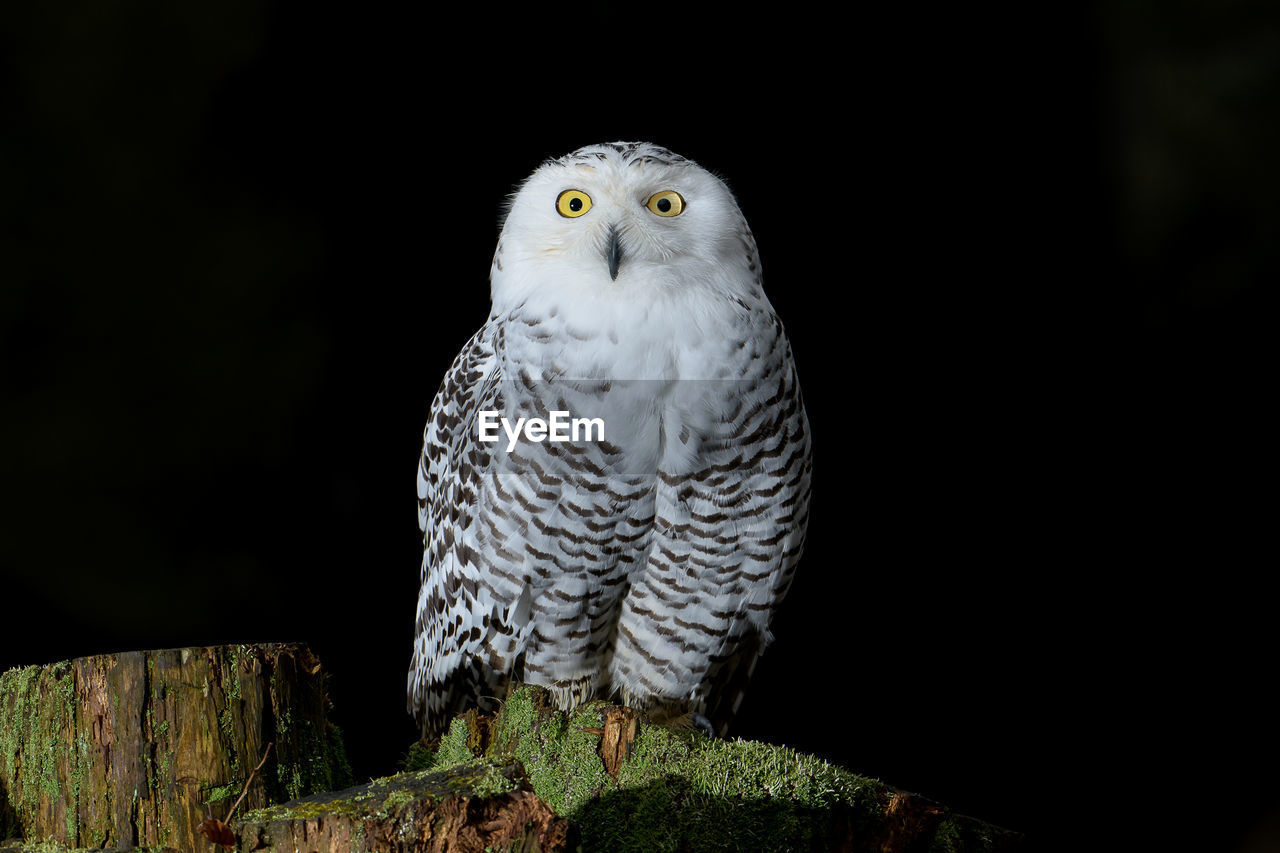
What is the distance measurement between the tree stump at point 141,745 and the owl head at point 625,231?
820 millimetres

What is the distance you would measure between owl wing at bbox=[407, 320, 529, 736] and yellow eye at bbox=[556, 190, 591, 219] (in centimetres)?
27

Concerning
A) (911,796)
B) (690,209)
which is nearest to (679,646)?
(911,796)

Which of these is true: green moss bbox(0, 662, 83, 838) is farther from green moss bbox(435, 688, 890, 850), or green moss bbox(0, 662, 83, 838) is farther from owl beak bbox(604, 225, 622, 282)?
owl beak bbox(604, 225, 622, 282)

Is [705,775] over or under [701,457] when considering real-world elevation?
under

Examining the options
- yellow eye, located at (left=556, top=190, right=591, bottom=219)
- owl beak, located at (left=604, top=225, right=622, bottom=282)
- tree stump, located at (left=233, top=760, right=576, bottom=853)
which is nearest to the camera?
tree stump, located at (left=233, top=760, right=576, bottom=853)

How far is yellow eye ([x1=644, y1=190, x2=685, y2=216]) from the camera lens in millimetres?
2004

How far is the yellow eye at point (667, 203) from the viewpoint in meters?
2.00

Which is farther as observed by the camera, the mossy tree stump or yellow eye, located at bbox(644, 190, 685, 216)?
yellow eye, located at bbox(644, 190, 685, 216)

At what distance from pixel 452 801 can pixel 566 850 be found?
136mm

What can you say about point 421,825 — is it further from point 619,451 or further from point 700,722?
point 700,722

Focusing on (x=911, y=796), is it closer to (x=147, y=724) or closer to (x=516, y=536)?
(x=516, y=536)

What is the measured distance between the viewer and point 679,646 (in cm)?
205

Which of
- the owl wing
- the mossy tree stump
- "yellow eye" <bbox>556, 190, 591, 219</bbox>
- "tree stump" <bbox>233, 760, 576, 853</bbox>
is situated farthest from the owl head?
"tree stump" <bbox>233, 760, 576, 853</bbox>

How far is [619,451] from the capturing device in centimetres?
189
